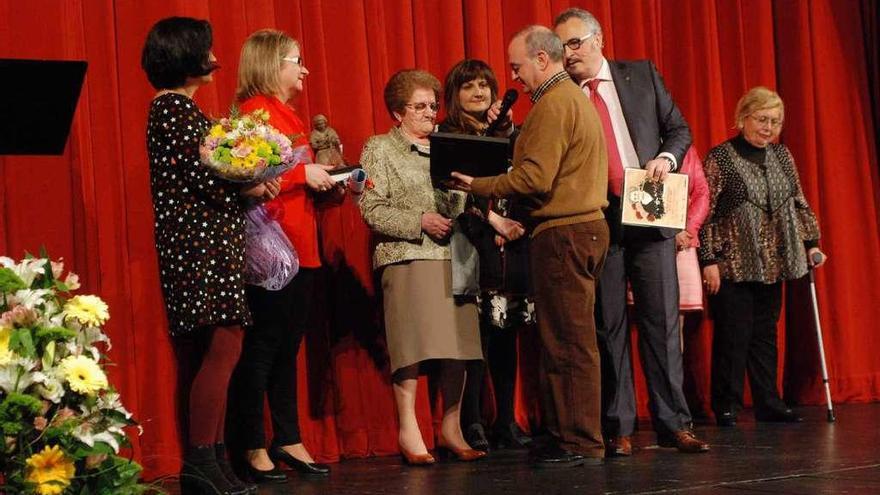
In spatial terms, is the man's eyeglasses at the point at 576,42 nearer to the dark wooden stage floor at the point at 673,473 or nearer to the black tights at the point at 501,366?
the black tights at the point at 501,366

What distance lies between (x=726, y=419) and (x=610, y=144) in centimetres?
151

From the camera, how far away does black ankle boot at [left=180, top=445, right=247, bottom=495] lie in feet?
11.2

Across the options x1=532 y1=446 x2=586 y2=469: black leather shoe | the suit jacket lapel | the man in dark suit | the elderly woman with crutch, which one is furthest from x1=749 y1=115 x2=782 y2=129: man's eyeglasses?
x1=532 y1=446 x2=586 y2=469: black leather shoe

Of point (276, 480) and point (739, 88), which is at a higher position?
point (739, 88)

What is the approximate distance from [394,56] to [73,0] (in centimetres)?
134

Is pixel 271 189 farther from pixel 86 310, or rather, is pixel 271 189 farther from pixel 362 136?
pixel 362 136

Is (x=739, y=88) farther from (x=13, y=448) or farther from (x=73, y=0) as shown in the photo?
(x=13, y=448)

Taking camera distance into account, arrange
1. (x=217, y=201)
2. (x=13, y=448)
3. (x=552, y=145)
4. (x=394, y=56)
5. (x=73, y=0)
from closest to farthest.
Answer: (x=13, y=448), (x=217, y=201), (x=552, y=145), (x=73, y=0), (x=394, y=56)

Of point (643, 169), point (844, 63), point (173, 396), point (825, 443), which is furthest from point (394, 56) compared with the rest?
point (844, 63)

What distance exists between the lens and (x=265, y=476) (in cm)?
394

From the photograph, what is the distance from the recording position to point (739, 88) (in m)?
6.02

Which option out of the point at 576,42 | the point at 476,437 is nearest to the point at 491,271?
the point at 476,437

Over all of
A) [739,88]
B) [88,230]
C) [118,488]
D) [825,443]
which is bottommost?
[825,443]

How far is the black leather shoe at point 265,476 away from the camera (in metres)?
3.93
